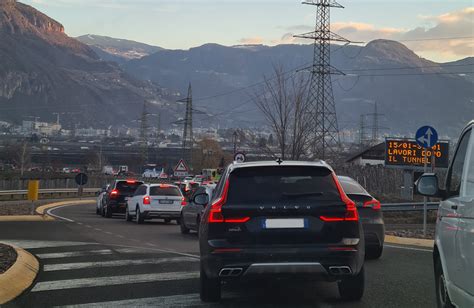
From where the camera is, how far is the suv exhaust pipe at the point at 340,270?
7.23m

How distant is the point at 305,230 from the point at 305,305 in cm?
101

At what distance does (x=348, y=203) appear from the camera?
7441 mm

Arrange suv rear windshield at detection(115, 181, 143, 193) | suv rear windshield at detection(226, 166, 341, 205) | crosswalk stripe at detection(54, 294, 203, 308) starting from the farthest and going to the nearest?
suv rear windshield at detection(115, 181, 143, 193) < crosswalk stripe at detection(54, 294, 203, 308) < suv rear windshield at detection(226, 166, 341, 205)

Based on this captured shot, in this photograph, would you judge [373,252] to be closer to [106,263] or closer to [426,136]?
[106,263]

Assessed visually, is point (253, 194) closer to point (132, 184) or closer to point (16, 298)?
point (16, 298)

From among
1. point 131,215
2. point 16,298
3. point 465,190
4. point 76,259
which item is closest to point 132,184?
point 131,215

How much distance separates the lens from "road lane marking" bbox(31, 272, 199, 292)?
344 inches

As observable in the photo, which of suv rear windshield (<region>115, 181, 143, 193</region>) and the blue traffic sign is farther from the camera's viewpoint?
suv rear windshield (<region>115, 181, 143, 193</region>)

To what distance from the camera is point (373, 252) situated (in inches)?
487

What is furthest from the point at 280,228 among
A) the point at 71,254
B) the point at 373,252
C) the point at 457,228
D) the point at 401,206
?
the point at 401,206

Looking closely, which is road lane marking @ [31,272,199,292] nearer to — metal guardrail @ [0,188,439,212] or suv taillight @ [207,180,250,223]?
suv taillight @ [207,180,250,223]

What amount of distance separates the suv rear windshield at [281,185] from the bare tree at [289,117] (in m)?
23.0

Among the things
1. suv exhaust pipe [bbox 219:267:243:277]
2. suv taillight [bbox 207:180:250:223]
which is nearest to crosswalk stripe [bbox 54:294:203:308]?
suv exhaust pipe [bbox 219:267:243:277]

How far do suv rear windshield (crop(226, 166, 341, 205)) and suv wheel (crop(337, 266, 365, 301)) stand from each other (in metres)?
1.07
